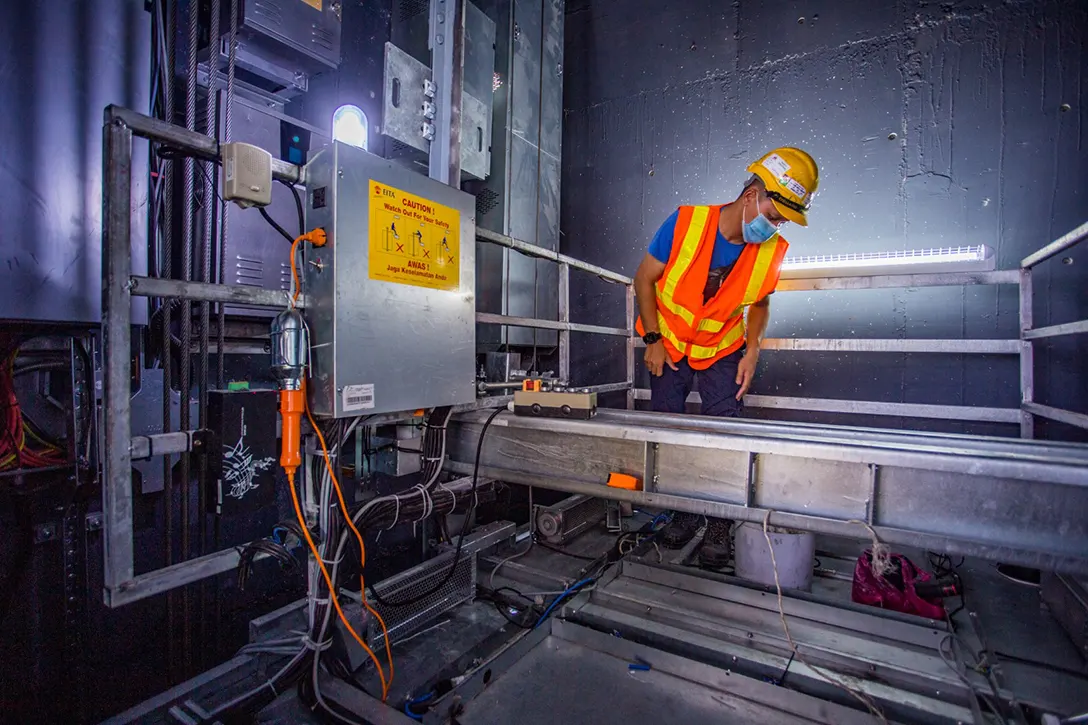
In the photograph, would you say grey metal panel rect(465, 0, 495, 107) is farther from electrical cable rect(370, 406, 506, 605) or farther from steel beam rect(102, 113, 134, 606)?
steel beam rect(102, 113, 134, 606)

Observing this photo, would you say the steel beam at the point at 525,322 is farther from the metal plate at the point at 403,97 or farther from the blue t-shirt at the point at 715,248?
the metal plate at the point at 403,97

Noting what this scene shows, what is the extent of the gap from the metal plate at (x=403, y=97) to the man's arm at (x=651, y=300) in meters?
1.14

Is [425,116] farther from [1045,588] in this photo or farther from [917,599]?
[1045,588]

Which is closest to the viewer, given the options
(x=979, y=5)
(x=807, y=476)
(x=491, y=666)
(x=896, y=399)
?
(x=807, y=476)

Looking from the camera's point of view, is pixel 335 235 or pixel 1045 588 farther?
pixel 1045 588

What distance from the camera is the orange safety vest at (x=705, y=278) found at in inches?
93.3

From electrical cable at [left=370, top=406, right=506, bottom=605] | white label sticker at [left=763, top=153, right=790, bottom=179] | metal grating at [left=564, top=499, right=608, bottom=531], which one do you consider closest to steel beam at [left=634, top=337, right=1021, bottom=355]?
white label sticker at [left=763, top=153, right=790, bottom=179]

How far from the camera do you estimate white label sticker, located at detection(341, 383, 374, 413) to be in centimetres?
138

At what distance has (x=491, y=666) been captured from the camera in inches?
70.2

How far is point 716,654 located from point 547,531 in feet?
3.59

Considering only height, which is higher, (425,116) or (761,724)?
(425,116)

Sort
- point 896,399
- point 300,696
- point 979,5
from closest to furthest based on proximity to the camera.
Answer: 1. point 300,696
2. point 979,5
3. point 896,399

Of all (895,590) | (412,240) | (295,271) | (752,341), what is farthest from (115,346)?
(895,590)

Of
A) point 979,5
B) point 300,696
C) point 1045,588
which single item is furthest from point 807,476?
point 979,5
